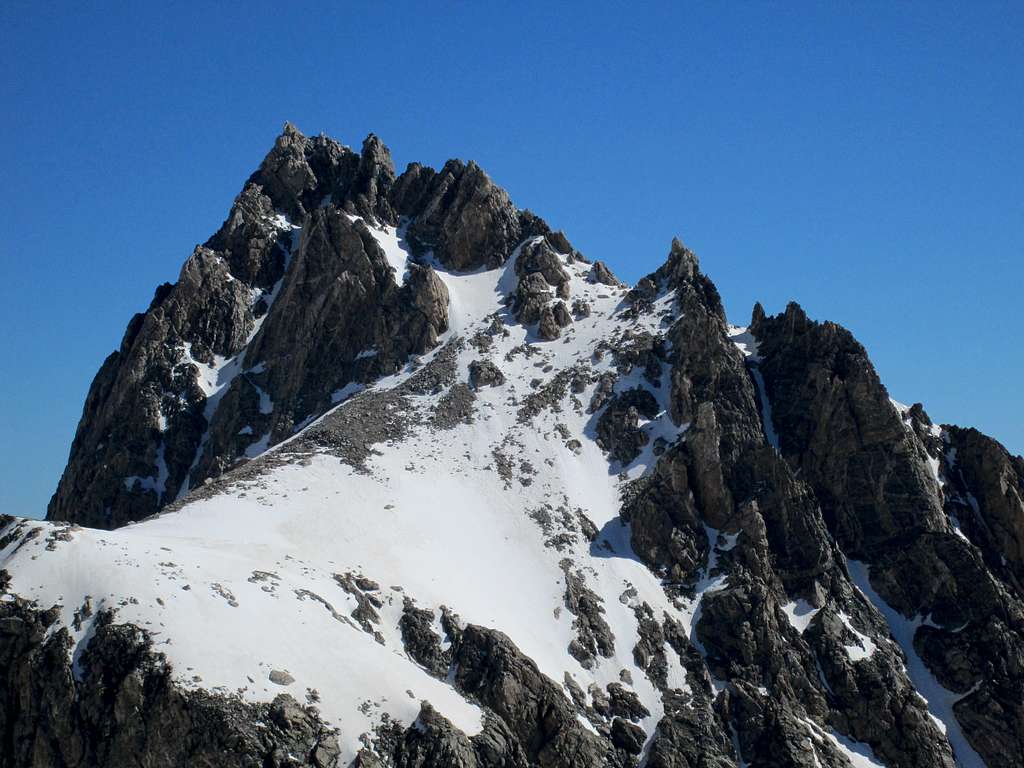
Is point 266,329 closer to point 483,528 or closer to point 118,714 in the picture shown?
→ point 483,528

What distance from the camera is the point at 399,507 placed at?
247 feet

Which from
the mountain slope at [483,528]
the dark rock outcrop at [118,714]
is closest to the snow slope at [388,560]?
the mountain slope at [483,528]

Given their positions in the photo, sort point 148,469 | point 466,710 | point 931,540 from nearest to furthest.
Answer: point 466,710 < point 931,540 < point 148,469

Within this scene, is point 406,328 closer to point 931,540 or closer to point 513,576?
point 513,576

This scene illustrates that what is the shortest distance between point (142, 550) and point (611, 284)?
72.6m

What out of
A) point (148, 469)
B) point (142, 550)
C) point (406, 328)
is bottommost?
point (142, 550)

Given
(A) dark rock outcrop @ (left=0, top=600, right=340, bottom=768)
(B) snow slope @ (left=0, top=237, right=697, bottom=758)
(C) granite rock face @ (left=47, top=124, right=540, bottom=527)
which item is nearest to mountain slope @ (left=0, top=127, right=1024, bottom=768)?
(A) dark rock outcrop @ (left=0, top=600, right=340, bottom=768)

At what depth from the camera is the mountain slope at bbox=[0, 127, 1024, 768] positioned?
48.4 metres

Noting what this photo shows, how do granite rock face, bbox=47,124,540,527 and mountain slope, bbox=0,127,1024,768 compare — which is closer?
mountain slope, bbox=0,127,1024,768

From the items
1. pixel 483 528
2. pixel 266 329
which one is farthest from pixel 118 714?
pixel 266 329

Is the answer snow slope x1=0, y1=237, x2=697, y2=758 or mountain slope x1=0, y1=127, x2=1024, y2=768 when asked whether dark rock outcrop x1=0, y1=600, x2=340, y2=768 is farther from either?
snow slope x1=0, y1=237, x2=697, y2=758

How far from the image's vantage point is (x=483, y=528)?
7769 cm

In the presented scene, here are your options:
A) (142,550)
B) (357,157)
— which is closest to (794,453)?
(142,550)

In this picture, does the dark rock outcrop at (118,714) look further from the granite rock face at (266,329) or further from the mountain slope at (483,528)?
the granite rock face at (266,329)
